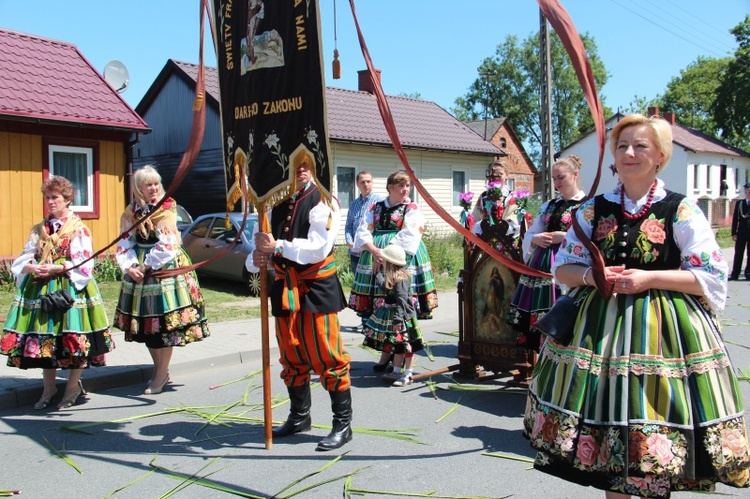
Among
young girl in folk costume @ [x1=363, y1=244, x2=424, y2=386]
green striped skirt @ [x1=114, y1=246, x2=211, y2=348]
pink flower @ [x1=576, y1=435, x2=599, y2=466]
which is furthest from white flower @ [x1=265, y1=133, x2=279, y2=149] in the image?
pink flower @ [x1=576, y1=435, x2=599, y2=466]

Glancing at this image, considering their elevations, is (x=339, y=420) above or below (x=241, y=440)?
above

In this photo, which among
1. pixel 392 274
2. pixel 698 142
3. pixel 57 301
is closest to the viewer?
pixel 57 301

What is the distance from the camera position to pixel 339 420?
4926 mm

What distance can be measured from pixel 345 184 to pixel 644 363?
19.7 m

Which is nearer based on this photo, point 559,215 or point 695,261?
point 695,261

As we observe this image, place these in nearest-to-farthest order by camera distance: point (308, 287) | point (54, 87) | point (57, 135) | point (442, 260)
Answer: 1. point (308, 287)
2. point (57, 135)
3. point (54, 87)
4. point (442, 260)

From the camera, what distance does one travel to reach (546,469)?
121 inches

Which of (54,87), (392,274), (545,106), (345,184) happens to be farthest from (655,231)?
(345,184)

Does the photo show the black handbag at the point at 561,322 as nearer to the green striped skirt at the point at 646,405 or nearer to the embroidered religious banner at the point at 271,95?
the green striped skirt at the point at 646,405

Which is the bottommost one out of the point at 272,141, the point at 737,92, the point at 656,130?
the point at 656,130

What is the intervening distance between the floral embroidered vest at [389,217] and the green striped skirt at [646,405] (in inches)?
146

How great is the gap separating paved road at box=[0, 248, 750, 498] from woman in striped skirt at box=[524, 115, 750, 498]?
123 cm

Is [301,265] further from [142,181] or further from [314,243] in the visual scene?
[142,181]

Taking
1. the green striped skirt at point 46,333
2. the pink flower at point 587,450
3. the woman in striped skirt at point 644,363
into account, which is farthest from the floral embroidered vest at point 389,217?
the pink flower at point 587,450
